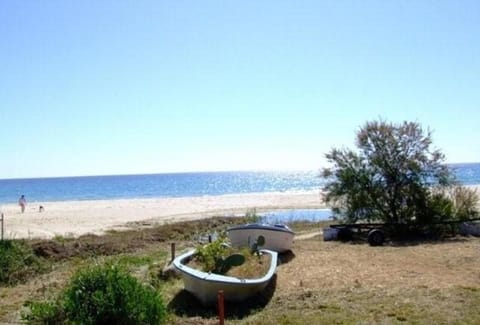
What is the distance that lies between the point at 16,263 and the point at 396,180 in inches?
540

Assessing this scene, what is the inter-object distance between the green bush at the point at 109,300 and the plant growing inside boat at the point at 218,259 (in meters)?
3.18

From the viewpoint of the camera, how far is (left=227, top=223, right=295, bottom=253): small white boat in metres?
15.2

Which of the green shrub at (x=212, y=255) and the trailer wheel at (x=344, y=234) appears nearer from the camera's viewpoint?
the green shrub at (x=212, y=255)

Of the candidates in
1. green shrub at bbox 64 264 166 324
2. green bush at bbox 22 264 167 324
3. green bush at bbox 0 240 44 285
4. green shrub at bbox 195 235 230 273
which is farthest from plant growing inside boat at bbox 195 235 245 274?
green bush at bbox 0 240 44 285

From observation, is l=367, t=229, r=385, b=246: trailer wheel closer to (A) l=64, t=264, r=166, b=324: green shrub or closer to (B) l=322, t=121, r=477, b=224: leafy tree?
(B) l=322, t=121, r=477, b=224: leafy tree

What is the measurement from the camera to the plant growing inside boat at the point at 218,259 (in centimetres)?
1117

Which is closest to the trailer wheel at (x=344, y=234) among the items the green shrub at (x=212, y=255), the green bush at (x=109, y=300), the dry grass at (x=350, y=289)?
the dry grass at (x=350, y=289)

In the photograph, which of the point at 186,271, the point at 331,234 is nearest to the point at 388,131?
the point at 331,234

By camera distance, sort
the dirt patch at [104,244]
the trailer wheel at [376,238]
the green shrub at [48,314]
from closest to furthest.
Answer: the green shrub at [48,314] → the trailer wheel at [376,238] → the dirt patch at [104,244]

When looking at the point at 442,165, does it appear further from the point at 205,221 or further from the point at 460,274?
the point at 205,221

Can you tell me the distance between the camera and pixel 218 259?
37.2ft

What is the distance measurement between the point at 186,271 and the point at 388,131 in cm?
1289

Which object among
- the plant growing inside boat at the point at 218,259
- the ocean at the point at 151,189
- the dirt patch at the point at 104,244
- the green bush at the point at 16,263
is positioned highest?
the plant growing inside boat at the point at 218,259

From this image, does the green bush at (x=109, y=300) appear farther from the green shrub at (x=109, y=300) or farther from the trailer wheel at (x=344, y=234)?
the trailer wheel at (x=344, y=234)
